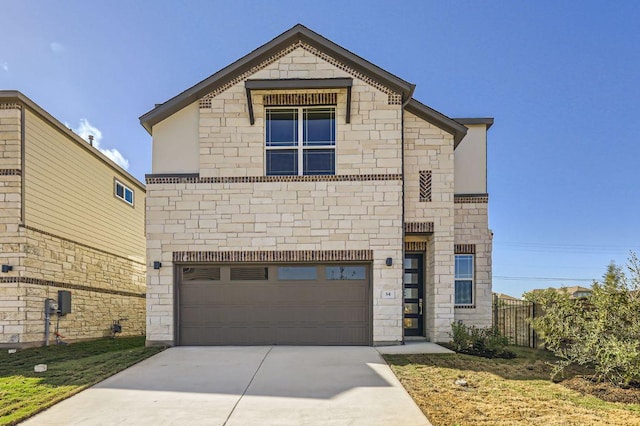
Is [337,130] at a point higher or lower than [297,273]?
higher

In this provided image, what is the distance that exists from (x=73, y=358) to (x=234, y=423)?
19.5ft

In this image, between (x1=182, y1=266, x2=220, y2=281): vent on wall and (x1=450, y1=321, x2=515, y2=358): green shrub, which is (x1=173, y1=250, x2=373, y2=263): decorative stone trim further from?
(x1=450, y1=321, x2=515, y2=358): green shrub

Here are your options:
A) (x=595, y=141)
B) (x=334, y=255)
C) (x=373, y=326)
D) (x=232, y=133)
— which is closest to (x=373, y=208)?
(x=334, y=255)

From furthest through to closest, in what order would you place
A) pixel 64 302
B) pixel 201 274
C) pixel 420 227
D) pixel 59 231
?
pixel 59 231
pixel 64 302
pixel 420 227
pixel 201 274

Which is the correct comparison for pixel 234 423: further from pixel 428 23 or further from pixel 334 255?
pixel 428 23

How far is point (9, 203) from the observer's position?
1059 cm

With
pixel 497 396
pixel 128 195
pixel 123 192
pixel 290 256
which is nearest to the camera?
pixel 497 396

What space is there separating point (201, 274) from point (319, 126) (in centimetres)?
469

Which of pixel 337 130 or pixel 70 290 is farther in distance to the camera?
pixel 70 290

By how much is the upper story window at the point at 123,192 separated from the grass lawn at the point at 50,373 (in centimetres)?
632

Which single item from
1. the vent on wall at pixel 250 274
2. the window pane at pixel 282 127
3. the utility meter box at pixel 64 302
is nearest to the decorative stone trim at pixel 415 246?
the vent on wall at pixel 250 274

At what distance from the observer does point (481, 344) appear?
965 centimetres

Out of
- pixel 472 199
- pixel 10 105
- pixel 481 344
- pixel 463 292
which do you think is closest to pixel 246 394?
pixel 481 344

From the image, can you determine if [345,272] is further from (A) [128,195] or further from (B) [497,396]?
(A) [128,195]
